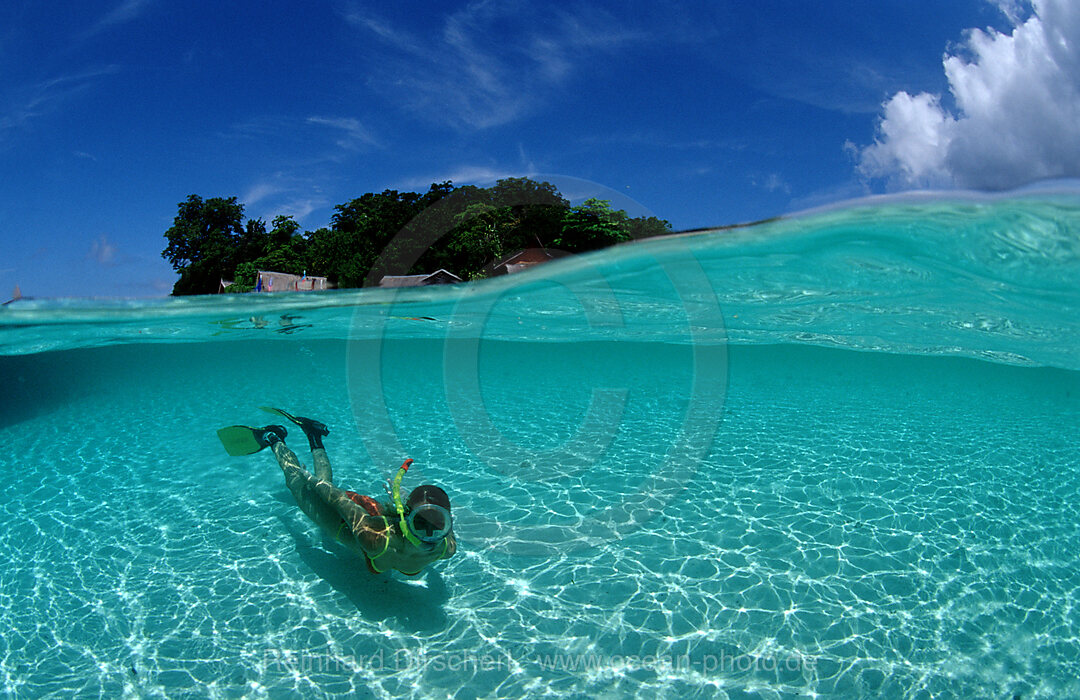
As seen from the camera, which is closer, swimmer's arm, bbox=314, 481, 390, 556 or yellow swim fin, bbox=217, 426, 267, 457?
swimmer's arm, bbox=314, 481, 390, 556

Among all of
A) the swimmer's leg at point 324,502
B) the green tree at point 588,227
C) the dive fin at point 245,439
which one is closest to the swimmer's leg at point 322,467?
the swimmer's leg at point 324,502

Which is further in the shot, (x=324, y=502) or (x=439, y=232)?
(x=439, y=232)

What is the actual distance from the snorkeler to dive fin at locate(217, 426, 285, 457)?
163 cm

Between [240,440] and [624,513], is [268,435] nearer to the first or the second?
[240,440]

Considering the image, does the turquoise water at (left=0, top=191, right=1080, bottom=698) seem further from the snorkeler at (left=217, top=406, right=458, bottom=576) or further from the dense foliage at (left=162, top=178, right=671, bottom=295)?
the dense foliage at (left=162, top=178, right=671, bottom=295)

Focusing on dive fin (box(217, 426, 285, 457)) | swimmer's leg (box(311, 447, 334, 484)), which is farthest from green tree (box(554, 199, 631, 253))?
swimmer's leg (box(311, 447, 334, 484))

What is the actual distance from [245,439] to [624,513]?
6367 millimetres

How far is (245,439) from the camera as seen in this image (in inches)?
353

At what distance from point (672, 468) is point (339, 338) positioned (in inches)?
873

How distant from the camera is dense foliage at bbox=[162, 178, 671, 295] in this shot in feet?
157

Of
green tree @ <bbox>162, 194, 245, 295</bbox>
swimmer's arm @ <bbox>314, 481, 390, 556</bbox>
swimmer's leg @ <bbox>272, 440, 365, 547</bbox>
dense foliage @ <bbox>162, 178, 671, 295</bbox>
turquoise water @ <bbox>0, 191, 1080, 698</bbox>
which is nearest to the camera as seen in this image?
turquoise water @ <bbox>0, 191, 1080, 698</bbox>

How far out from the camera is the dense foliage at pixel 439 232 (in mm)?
47750

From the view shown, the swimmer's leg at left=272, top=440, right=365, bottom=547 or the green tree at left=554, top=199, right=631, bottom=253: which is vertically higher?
the green tree at left=554, top=199, right=631, bottom=253

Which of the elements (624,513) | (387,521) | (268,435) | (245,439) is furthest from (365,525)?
(245,439)
